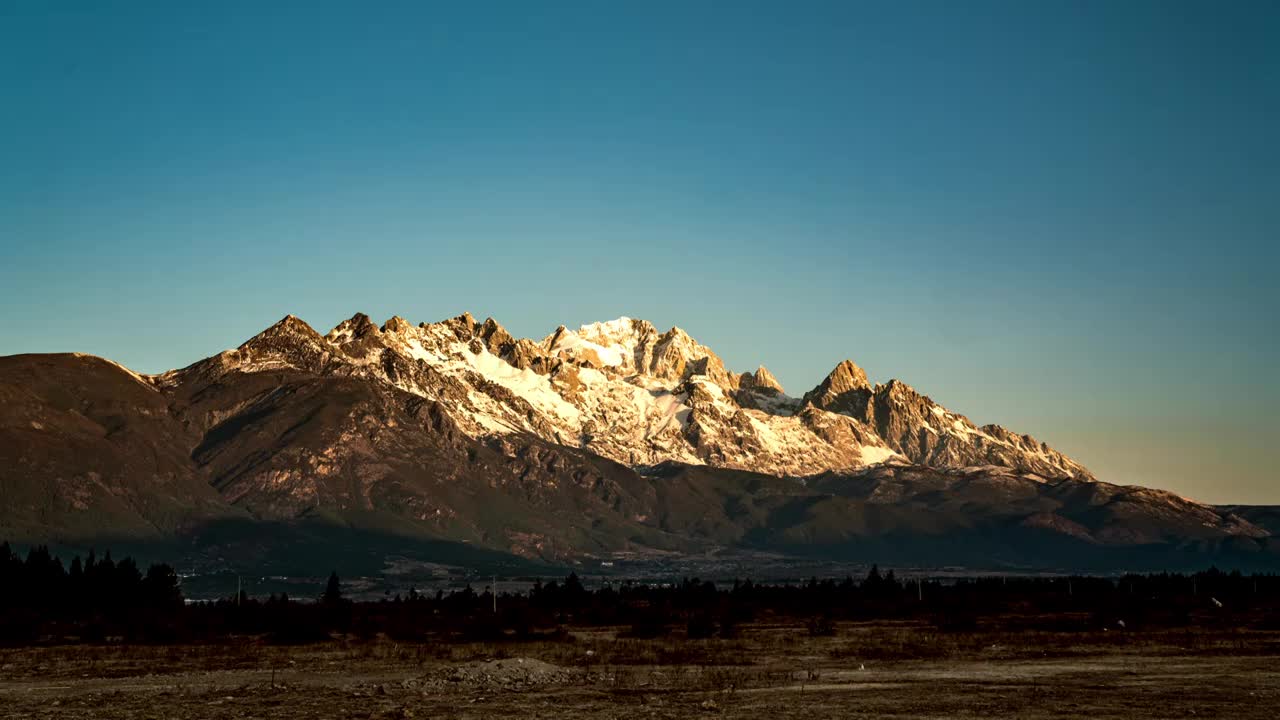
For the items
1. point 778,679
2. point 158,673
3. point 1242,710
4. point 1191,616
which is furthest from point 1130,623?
point 158,673

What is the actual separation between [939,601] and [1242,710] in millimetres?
144103

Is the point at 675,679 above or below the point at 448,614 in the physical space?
below

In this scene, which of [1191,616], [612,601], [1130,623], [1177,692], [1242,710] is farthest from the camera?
[612,601]

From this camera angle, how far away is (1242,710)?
52.4 metres

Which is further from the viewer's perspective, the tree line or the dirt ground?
the tree line

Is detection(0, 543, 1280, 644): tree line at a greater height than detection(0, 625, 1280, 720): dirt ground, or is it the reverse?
detection(0, 543, 1280, 644): tree line

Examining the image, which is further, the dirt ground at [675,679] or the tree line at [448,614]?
the tree line at [448,614]

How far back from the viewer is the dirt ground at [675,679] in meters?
55.9

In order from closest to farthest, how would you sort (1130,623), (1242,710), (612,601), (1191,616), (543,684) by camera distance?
(1242,710) → (543,684) → (1130,623) → (1191,616) → (612,601)

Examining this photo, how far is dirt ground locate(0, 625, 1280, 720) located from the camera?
184 ft

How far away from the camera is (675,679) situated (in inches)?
2778

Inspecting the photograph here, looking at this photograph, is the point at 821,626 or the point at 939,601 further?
the point at 939,601

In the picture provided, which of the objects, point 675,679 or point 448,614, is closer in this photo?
point 675,679

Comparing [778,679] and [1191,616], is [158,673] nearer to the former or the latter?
[778,679]
